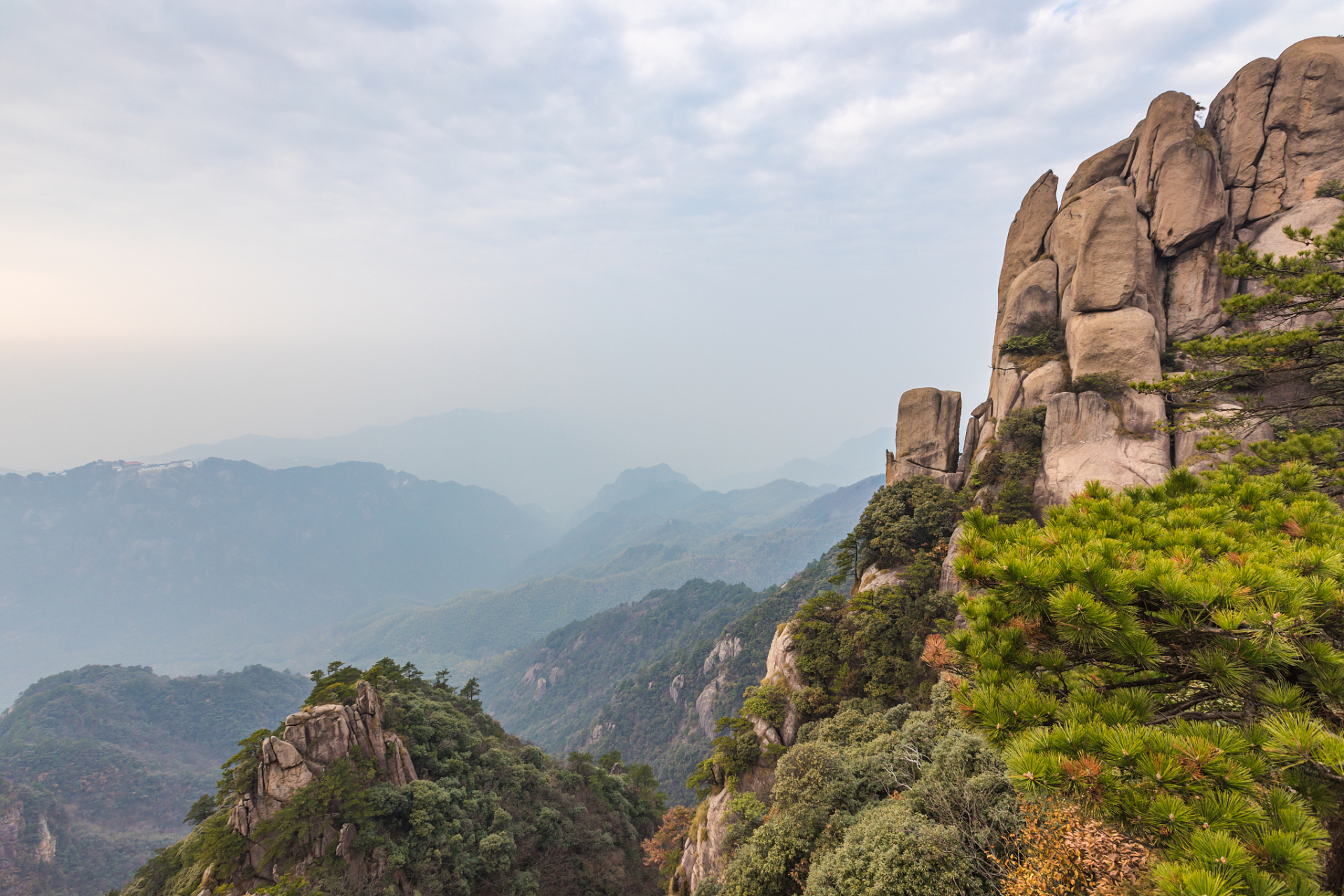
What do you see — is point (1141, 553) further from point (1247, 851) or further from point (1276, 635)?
point (1247, 851)

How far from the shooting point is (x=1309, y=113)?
18.7 meters

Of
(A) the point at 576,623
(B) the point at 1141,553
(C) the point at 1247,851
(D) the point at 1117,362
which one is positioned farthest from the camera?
(A) the point at 576,623

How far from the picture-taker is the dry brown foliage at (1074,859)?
5180 millimetres

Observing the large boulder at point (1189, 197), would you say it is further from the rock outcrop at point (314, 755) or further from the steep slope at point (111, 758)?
the steep slope at point (111, 758)

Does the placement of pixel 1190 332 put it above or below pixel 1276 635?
above

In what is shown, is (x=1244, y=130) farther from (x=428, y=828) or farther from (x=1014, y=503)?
(x=428, y=828)

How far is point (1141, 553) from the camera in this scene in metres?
5.07

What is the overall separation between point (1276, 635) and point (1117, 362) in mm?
20281

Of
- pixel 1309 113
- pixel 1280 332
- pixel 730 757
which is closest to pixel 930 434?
pixel 1280 332

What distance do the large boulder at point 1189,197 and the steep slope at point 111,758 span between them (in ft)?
309

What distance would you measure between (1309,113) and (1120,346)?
1075 cm

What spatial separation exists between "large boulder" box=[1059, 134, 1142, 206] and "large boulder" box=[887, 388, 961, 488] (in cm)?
1044

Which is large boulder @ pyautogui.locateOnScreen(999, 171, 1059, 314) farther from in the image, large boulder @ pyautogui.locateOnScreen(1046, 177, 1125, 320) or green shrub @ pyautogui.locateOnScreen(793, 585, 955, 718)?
green shrub @ pyautogui.locateOnScreen(793, 585, 955, 718)

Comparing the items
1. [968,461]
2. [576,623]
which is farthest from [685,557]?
[968,461]
